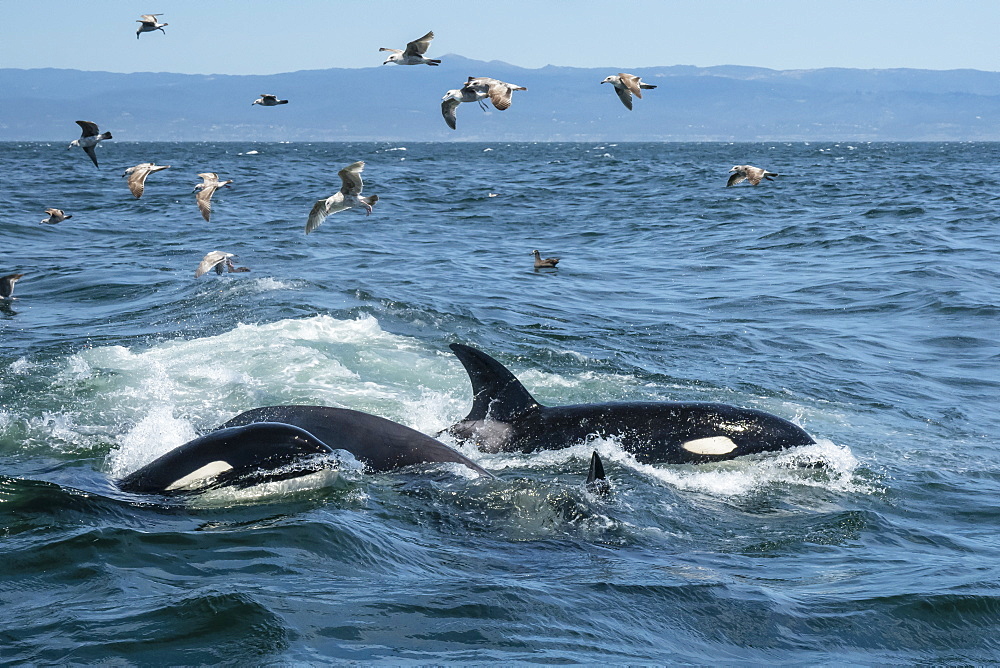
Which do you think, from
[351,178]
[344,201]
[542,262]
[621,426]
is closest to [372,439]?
[621,426]

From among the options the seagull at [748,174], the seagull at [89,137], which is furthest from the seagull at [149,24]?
the seagull at [748,174]

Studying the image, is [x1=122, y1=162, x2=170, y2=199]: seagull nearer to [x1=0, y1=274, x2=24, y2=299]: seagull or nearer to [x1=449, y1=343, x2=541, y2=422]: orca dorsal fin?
[x1=0, y1=274, x2=24, y2=299]: seagull

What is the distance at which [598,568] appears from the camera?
5875 millimetres

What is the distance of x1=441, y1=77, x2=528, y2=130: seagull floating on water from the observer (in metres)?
10.1

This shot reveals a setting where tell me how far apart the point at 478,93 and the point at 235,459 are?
5885 mm

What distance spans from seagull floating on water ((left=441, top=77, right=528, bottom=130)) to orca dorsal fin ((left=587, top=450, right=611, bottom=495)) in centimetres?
410

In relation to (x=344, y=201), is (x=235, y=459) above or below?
below

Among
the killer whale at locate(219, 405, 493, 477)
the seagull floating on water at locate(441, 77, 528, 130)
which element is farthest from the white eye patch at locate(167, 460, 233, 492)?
the seagull floating on water at locate(441, 77, 528, 130)

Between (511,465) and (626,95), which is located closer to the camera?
(511,465)

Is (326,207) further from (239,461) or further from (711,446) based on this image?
(239,461)

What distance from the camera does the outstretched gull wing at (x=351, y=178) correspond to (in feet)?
36.1

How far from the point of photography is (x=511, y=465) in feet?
25.3

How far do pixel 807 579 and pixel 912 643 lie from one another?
0.79m

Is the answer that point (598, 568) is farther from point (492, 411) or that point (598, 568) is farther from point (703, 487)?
point (492, 411)
